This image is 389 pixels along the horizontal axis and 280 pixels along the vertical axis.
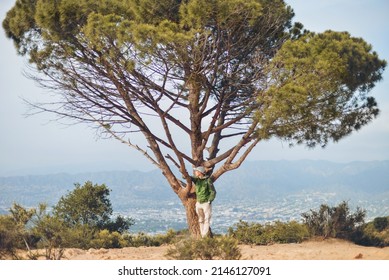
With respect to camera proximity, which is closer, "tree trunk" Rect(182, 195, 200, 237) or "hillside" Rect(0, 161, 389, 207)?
"tree trunk" Rect(182, 195, 200, 237)

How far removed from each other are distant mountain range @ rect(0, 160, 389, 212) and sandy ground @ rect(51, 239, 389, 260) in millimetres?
20181

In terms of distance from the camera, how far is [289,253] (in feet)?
33.5

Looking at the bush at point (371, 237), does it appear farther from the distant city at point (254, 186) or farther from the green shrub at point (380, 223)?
the distant city at point (254, 186)

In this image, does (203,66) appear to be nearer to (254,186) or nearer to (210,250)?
(210,250)

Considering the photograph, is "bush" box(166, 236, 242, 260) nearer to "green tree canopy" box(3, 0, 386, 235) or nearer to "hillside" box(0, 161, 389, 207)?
"green tree canopy" box(3, 0, 386, 235)

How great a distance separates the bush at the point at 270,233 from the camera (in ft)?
40.5

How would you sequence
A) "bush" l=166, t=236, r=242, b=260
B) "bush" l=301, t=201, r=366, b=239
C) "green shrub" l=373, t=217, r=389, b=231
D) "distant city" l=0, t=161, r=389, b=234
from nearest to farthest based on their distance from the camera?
1. "bush" l=166, t=236, r=242, b=260
2. "bush" l=301, t=201, r=366, b=239
3. "green shrub" l=373, t=217, r=389, b=231
4. "distant city" l=0, t=161, r=389, b=234

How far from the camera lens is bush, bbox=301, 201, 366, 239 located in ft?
41.3

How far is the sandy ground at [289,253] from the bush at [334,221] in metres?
0.34

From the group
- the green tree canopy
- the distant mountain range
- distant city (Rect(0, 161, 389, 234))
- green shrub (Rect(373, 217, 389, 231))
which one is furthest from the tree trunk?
the distant mountain range

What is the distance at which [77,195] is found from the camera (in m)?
14.9

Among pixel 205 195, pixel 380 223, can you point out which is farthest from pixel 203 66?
pixel 380 223

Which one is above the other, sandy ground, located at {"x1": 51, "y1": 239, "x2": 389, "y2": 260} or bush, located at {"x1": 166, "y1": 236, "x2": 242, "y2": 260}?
bush, located at {"x1": 166, "y1": 236, "x2": 242, "y2": 260}
